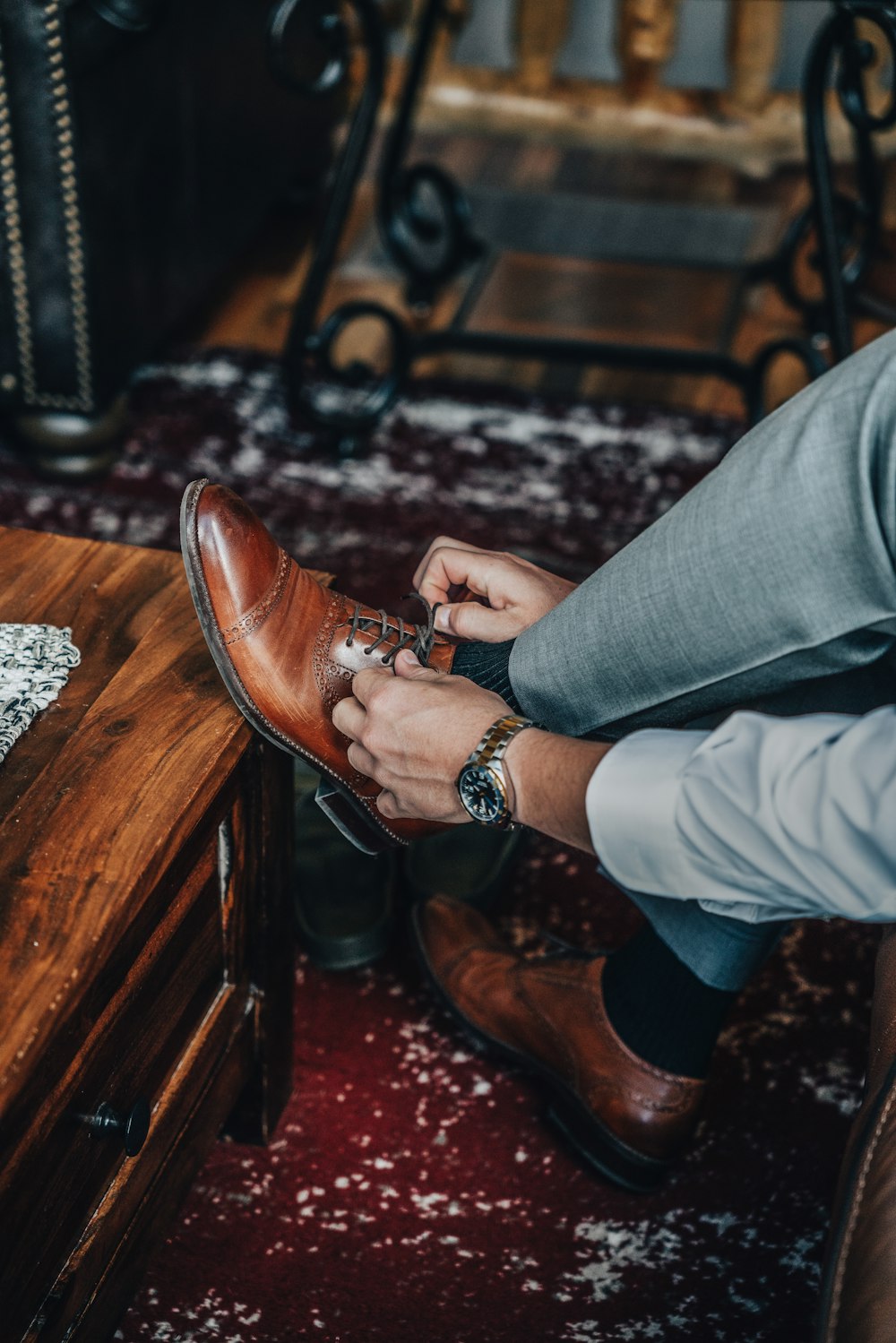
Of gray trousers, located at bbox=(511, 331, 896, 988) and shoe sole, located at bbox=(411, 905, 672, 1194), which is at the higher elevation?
gray trousers, located at bbox=(511, 331, 896, 988)

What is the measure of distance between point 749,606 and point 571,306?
64.5 inches

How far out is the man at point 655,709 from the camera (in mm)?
733

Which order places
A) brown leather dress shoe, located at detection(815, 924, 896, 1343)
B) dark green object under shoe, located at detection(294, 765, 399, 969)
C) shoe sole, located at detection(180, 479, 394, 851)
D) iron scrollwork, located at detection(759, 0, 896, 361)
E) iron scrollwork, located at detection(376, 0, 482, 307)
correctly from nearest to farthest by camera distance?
brown leather dress shoe, located at detection(815, 924, 896, 1343) → shoe sole, located at detection(180, 479, 394, 851) → dark green object under shoe, located at detection(294, 765, 399, 969) → iron scrollwork, located at detection(759, 0, 896, 361) → iron scrollwork, located at detection(376, 0, 482, 307)

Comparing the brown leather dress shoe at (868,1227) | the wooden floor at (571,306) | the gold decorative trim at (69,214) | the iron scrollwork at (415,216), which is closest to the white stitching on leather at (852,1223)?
the brown leather dress shoe at (868,1227)

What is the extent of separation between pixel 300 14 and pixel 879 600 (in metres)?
1.89

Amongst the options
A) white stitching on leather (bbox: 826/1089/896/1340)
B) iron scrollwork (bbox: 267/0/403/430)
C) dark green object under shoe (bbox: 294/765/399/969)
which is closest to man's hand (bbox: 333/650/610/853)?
white stitching on leather (bbox: 826/1089/896/1340)

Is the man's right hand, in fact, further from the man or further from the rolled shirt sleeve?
the rolled shirt sleeve

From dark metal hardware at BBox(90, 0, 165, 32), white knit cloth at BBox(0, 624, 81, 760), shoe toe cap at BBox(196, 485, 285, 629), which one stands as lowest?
white knit cloth at BBox(0, 624, 81, 760)

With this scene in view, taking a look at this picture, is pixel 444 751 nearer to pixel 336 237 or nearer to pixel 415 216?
pixel 336 237

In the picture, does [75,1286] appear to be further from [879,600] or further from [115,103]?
[115,103]

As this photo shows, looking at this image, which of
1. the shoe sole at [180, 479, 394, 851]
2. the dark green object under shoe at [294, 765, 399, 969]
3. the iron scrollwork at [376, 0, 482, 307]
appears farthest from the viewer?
the iron scrollwork at [376, 0, 482, 307]

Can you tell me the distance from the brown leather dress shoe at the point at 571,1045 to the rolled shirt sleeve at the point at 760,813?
25 cm

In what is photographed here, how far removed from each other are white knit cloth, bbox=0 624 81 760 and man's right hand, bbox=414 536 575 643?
0.26 m

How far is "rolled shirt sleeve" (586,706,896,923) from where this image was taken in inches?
27.5
